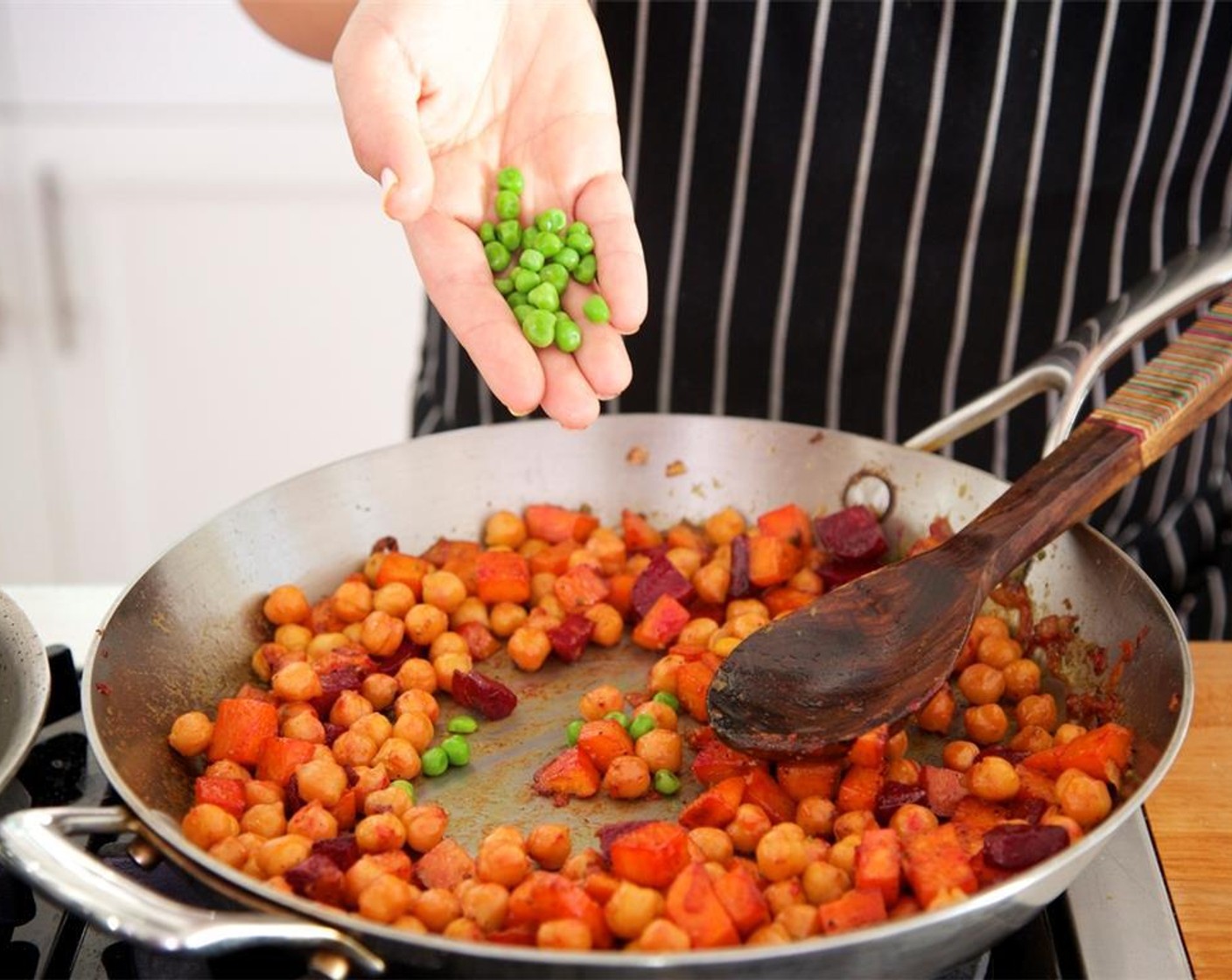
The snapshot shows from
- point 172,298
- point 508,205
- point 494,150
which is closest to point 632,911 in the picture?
point 508,205

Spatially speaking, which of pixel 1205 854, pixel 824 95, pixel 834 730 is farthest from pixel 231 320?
pixel 1205 854

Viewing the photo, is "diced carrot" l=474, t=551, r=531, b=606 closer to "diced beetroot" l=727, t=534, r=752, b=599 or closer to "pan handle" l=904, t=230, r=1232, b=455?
"diced beetroot" l=727, t=534, r=752, b=599

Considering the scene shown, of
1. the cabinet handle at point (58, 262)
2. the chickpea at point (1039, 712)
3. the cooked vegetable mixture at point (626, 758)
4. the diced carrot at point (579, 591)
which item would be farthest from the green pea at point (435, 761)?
the cabinet handle at point (58, 262)

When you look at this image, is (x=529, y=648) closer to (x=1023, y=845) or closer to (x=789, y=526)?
(x=789, y=526)

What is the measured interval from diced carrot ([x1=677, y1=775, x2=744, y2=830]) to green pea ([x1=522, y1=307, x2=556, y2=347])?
1.67ft

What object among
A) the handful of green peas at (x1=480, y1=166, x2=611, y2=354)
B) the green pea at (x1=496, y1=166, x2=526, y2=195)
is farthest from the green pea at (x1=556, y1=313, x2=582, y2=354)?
the green pea at (x1=496, y1=166, x2=526, y2=195)

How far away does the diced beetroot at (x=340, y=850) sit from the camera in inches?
50.0

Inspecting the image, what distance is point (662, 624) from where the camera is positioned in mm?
1675

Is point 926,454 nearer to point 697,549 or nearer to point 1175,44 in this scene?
point 697,549

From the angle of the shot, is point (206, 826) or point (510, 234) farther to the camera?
point (510, 234)

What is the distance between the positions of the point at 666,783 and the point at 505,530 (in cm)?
50

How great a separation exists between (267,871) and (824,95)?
136 centimetres

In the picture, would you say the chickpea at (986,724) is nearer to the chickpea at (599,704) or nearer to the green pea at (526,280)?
the chickpea at (599,704)

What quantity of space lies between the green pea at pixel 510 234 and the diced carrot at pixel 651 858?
2.40 feet
